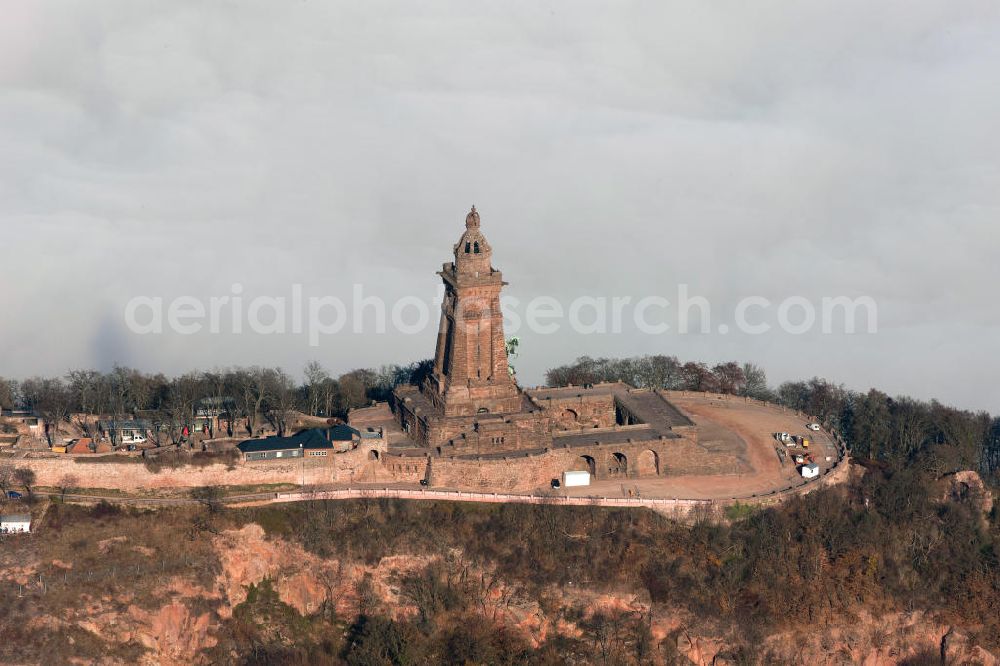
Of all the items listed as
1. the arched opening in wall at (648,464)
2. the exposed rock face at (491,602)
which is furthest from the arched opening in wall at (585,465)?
the exposed rock face at (491,602)

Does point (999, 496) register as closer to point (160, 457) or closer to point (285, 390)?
point (285, 390)

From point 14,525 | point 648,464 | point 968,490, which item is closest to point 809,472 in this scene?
point 648,464

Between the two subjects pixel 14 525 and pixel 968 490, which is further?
pixel 968 490

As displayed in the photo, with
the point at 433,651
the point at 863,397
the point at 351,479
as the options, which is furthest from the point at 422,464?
the point at 863,397

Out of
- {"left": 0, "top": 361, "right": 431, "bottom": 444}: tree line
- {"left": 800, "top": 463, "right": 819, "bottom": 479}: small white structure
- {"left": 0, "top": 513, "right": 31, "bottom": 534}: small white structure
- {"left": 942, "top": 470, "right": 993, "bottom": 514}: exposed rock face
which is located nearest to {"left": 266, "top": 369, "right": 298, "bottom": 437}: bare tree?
{"left": 0, "top": 361, "right": 431, "bottom": 444}: tree line

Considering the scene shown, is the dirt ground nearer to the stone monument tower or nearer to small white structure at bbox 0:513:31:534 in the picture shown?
the stone monument tower

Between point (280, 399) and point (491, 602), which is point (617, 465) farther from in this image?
point (280, 399)
